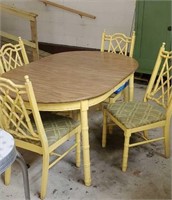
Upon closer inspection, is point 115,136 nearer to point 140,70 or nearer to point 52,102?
point 52,102

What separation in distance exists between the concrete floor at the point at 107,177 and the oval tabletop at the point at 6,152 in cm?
82

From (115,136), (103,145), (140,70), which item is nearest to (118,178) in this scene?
(103,145)

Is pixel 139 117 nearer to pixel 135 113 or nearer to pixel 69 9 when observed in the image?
pixel 135 113

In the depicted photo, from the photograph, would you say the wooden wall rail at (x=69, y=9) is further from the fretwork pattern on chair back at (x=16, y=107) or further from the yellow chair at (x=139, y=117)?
the fretwork pattern on chair back at (x=16, y=107)

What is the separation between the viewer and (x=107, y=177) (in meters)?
2.02

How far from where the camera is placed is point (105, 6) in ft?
13.7

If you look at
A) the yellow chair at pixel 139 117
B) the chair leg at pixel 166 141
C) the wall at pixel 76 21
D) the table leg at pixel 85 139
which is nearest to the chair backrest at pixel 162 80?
the yellow chair at pixel 139 117

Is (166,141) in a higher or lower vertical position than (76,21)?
lower

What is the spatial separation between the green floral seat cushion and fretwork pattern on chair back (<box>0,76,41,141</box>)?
2.24 ft

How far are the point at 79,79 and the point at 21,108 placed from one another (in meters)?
0.56

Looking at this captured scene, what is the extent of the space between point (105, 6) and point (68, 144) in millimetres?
2598

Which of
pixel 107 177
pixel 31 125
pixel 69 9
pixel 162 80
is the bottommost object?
pixel 107 177

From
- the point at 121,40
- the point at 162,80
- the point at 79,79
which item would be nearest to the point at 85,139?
the point at 79,79

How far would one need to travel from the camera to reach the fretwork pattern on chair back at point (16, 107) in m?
1.52
